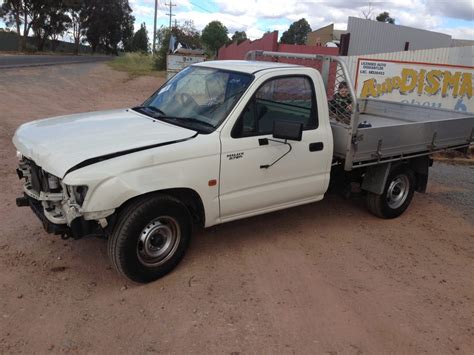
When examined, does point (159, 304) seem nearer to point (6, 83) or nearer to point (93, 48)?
point (6, 83)

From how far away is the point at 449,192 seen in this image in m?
7.80

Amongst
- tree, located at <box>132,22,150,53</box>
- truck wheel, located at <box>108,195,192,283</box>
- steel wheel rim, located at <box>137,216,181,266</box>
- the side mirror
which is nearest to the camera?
truck wheel, located at <box>108,195,192,283</box>

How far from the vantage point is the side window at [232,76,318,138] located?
449 cm

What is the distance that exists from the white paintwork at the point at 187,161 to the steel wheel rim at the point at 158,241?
0.34 meters

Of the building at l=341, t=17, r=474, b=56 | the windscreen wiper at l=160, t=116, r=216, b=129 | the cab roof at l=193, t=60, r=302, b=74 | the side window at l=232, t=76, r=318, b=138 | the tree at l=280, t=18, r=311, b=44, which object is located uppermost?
the tree at l=280, t=18, r=311, b=44

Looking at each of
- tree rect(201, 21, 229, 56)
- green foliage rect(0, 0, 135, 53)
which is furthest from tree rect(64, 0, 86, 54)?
tree rect(201, 21, 229, 56)

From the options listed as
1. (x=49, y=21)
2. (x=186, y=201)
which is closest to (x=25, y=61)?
(x=186, y=201)

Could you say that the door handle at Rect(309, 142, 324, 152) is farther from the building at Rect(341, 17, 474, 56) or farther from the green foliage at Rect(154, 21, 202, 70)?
the green foliage at Rect(154, 21, 202, 70)

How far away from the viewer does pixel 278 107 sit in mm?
4867

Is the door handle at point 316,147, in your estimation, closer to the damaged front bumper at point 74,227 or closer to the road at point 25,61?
the damaged front bumper at point 74,227

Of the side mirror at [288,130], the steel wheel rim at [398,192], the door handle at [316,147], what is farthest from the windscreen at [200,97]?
the steel wheel rim at [398,192]

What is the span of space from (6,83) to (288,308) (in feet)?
55.9

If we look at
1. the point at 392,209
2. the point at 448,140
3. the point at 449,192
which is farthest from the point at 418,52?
the point at 392,209

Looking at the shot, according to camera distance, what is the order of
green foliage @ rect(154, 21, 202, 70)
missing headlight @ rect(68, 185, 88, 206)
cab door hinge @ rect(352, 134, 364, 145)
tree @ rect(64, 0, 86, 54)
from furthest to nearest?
tree @ rect(64, 0, 86, 54)
green foliage @ rect(154, 21, 202, 70)
cab door hinge @ rect(352, 134, 364, 145)
missing headlight @ rect(68, 185, 88, 206)
